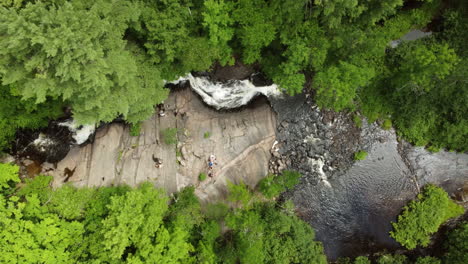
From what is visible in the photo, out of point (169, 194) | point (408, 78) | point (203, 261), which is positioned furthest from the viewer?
point (169, 194)

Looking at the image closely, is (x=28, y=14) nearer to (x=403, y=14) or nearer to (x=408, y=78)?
(x=408, y=78)

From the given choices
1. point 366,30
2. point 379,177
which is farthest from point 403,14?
point 379,177

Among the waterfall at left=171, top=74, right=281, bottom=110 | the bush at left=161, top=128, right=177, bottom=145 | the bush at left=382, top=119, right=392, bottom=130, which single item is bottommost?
the bush at left=161, top=128, right=177, bottom=145

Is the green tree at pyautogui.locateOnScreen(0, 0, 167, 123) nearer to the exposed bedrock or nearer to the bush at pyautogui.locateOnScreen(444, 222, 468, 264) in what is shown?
the exposed bedrock

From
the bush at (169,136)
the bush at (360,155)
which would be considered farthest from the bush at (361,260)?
the bush at (169,136)

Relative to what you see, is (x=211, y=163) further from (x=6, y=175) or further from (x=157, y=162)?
(x=6, y=175)

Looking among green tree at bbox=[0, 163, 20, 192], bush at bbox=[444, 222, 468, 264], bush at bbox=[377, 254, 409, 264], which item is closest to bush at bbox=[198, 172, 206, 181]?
green tree at bbox=[0, 163, 20, 192]

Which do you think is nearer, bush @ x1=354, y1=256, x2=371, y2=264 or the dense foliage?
the dense foliage
